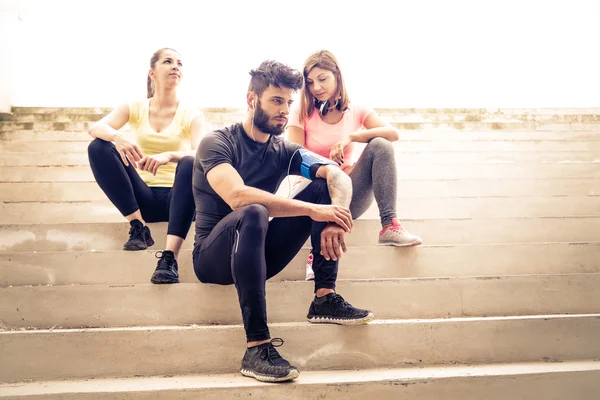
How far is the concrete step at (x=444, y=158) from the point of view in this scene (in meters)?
3.68

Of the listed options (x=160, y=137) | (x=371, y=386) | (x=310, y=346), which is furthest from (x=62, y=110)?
(x=371, y=386)

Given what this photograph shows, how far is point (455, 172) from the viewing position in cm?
364

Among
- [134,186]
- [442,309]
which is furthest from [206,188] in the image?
[442,309]

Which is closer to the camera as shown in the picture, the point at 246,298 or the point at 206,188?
the point at 246,298

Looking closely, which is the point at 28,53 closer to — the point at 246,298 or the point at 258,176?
the point at 258,176

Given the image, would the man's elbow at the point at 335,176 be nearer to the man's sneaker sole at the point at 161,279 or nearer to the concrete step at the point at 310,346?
the concrete step at the point at 310,346

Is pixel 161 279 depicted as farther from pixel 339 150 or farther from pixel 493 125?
pixel 493 125

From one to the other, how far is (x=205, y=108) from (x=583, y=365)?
3.49 metres

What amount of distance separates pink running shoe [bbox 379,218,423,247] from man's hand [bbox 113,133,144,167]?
3.38ft

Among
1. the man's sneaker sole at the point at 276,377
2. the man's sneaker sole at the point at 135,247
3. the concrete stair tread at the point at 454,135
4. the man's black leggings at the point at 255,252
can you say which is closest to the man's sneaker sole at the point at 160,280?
the man's black leggings at the point at 255,252

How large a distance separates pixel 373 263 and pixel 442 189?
3.99 ft

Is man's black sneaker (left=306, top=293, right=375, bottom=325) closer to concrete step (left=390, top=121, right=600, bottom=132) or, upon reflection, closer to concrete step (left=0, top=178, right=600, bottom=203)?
concrete step (left=0, top=178, right=600, bottom=203)

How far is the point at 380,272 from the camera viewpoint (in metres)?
2.32

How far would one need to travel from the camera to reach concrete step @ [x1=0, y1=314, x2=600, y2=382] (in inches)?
72.4
